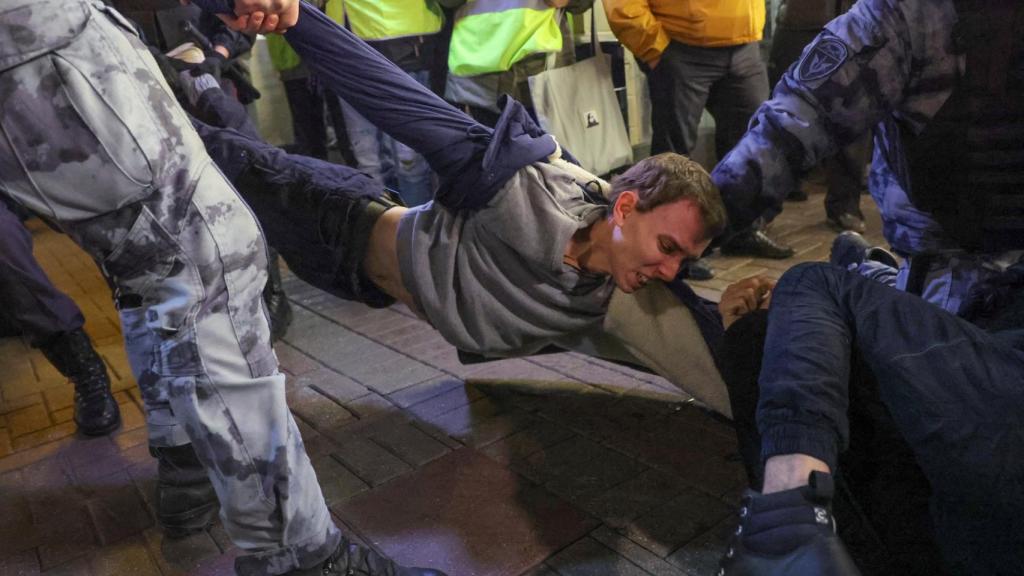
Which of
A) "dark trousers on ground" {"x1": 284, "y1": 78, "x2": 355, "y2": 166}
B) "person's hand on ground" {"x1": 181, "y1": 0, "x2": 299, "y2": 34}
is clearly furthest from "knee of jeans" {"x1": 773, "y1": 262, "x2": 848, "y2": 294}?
"dark trousers on ground" {"x1": 284, "y1": 78, "x2": 355, "y2": 166}

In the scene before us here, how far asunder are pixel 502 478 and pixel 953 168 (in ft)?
4.37

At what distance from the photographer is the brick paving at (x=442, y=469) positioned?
5.93 ft

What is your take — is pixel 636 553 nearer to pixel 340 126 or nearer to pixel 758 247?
pixel 758 247

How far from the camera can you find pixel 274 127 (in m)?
5.29

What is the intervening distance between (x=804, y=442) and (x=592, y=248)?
88cm

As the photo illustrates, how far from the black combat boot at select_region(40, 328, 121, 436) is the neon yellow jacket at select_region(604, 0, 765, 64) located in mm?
2601

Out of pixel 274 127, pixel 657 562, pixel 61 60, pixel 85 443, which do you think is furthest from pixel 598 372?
pixel 274 127

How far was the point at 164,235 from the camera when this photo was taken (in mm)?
1282

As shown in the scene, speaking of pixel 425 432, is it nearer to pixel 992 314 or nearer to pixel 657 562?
pixel 657 562

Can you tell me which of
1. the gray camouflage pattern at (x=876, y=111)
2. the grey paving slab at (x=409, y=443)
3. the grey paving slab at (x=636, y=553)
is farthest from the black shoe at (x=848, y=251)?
the grey paving slab at (x=409, y=443)

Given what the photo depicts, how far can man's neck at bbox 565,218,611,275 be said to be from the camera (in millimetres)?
1924

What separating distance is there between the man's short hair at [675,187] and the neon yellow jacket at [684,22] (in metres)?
1.70

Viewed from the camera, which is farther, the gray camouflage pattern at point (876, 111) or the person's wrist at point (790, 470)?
the gray camouflage pattern at point (876, 111)

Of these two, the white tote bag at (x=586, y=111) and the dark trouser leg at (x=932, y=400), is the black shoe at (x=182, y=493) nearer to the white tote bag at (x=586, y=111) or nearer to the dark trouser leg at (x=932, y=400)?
the dark trouser leg at (x=932, y=400)
